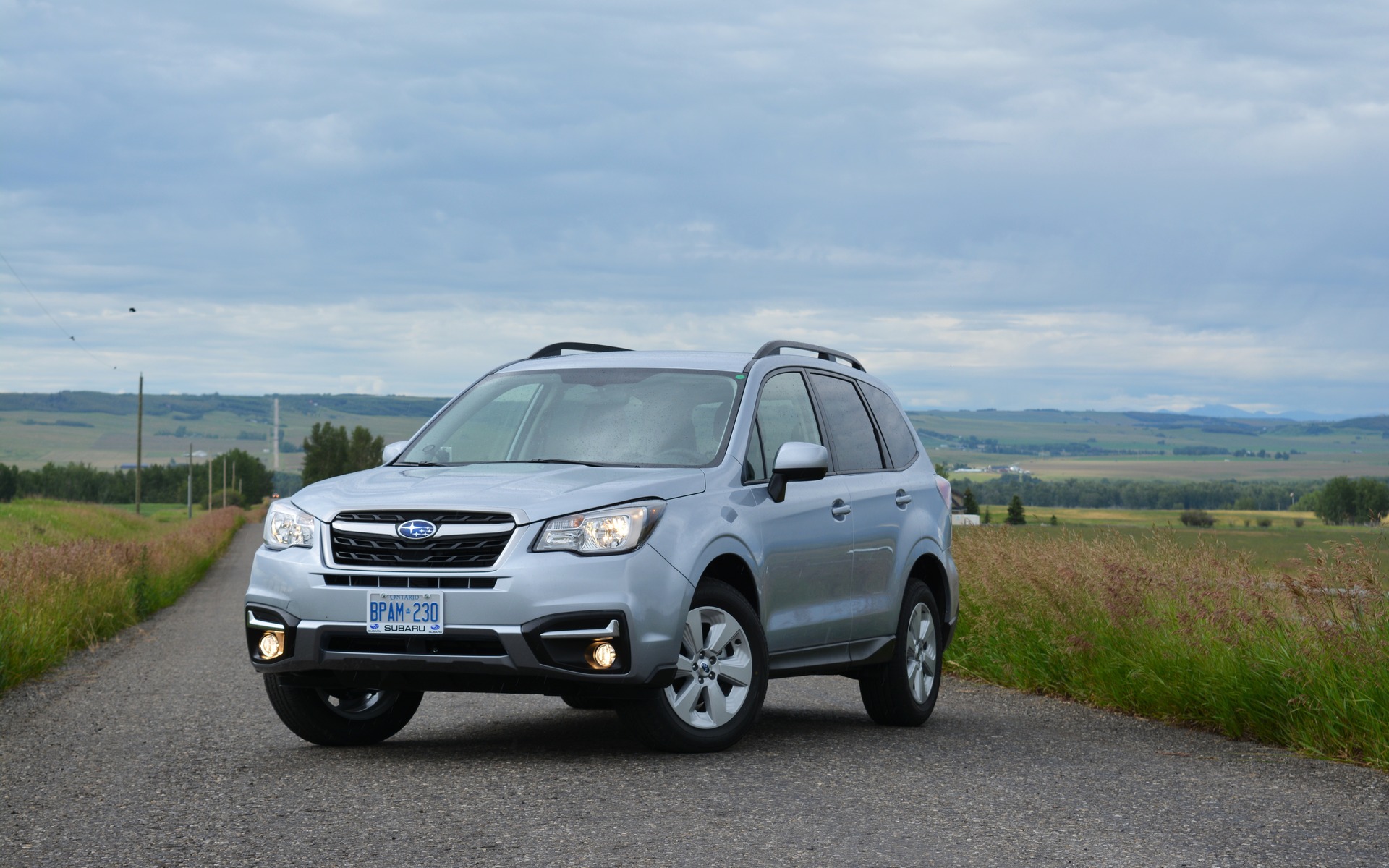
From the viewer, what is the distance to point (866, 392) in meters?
9.35

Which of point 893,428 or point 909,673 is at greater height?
point 893,428

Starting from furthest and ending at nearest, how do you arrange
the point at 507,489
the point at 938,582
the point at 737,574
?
1. the point at 938,582
2. the point at 737,574
3. the point at 507,489

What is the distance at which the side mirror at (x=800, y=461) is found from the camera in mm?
7301

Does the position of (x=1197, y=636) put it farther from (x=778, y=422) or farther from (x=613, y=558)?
(x=613, y=558)

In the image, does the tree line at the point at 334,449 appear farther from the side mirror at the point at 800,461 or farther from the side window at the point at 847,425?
the side mirror at the point at 800,461

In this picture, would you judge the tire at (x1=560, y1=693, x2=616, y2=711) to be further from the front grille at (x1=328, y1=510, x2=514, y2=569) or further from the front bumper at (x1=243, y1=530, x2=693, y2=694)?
the front grille at (x1=328, y1=510, x2=514, y2=569)

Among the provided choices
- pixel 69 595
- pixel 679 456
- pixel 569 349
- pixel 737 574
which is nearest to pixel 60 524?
pixel 69 595

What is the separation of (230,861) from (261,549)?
94.3 inches

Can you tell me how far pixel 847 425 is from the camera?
8.81m

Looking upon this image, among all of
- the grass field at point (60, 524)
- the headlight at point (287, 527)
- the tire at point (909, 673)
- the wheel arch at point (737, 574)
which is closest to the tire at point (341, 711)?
→ the headlight at point (287, 527)

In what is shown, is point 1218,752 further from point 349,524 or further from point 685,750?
point 349,524

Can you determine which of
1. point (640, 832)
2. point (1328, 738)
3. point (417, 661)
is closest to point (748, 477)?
point (417, 661)

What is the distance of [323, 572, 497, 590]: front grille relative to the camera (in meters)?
6.37

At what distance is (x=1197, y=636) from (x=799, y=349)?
3006 millimetres
